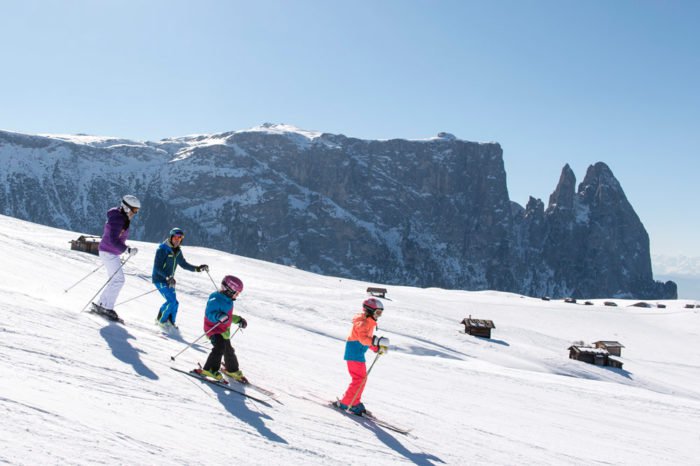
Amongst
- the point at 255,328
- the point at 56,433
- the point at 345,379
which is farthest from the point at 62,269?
the point at 56,433

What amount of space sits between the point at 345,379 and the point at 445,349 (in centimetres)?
1198

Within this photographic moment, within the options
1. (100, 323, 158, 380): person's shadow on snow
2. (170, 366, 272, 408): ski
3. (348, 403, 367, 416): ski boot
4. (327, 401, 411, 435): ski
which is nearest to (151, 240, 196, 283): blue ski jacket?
(100, 323, 158, 380): person's shadow on snow

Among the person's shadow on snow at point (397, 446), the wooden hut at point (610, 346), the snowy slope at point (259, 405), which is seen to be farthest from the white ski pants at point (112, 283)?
the wooden hut at point (610, 346)

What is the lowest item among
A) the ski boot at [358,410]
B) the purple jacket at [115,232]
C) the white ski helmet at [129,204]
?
the ski boot at [358,410]

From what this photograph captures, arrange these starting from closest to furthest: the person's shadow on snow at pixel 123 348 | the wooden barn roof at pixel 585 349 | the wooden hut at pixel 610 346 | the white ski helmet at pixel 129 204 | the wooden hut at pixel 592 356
Result: the person's shadow on snow at pixel 123 348
the white ski helmet at pixel 129 204
the wooden hut at pixel 592 356
the wooden barn roof at pixel 585 349
the wooden hut at pixel 610 346

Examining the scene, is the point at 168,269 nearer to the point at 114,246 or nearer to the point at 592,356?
the point at 114,246

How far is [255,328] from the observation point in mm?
16609

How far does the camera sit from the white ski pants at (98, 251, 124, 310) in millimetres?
10242

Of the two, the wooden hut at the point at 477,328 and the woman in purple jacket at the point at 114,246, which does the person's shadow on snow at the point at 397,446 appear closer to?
the woman in purple jacket at the point at 114,246

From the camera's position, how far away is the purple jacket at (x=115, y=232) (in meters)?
10.2

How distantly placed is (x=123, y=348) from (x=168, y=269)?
305cm

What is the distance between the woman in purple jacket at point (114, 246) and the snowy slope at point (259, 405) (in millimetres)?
529

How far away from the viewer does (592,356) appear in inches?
1153

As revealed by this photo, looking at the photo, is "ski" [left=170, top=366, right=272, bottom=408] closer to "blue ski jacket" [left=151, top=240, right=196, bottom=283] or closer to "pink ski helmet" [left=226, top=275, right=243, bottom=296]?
"pink ski helmet" [left=226, top=275, right=243, bottom=296]
